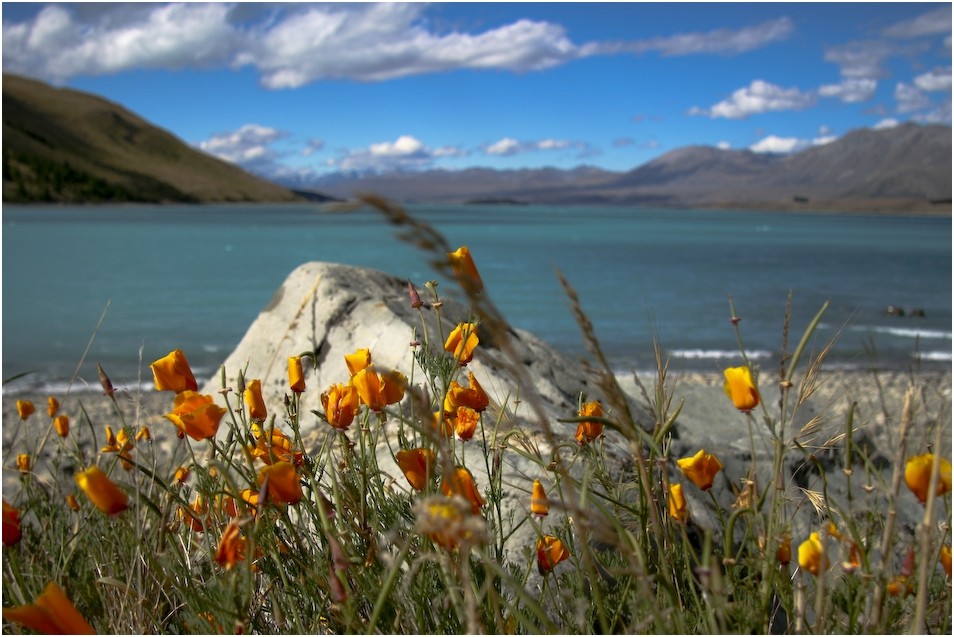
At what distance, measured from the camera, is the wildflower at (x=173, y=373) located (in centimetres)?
183

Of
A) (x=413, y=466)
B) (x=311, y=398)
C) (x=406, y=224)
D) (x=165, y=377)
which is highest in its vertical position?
(x=406, y=224)

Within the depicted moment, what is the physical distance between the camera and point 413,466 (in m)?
1.66

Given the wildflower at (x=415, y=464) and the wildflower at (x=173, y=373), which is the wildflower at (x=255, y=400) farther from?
the wildflower at (x=415, y=464)

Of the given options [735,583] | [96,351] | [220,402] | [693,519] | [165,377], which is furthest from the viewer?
[96,351]

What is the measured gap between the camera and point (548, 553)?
1754 mm

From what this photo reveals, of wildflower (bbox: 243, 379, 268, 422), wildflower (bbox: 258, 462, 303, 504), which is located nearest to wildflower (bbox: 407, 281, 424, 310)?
wildflower (bbox: 243, 379, 268, 422)

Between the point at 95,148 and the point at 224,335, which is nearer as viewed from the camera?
the point at 224,335

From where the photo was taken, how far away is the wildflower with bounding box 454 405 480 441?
6.24ft

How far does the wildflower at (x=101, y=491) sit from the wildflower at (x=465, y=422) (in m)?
0.78

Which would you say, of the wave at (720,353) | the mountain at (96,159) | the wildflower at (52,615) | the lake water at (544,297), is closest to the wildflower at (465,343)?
the lake water at (544,297)

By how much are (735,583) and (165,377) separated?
4.48 ft

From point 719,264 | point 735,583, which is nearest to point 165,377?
point 735,583

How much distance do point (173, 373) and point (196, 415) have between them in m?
0.30

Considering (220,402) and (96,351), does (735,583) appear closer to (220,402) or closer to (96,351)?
(220,402)
